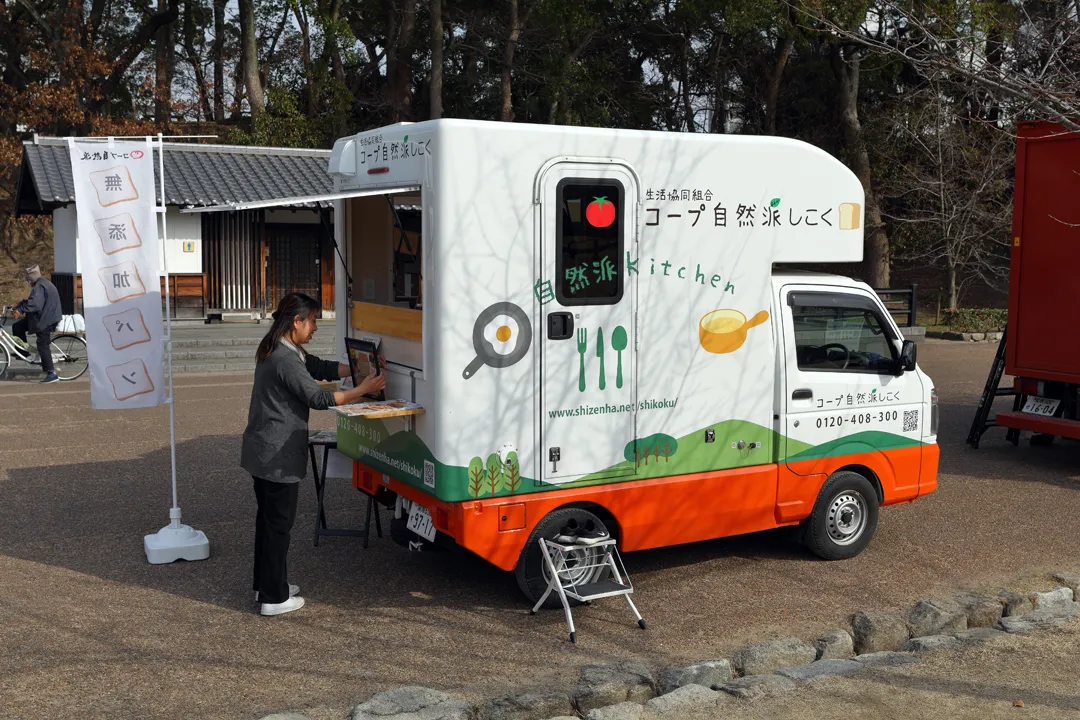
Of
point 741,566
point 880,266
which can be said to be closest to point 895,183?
point 880,266

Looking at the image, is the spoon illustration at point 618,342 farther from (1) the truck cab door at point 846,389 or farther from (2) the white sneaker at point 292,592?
(2) the white sneaker at point 292,592

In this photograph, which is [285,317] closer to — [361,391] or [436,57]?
[361,391]

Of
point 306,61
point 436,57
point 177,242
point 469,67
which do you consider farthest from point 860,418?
point 306,61

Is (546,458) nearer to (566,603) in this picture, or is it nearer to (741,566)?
(566,603)

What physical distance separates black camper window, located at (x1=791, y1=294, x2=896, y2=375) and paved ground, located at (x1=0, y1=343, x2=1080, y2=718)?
135 cm

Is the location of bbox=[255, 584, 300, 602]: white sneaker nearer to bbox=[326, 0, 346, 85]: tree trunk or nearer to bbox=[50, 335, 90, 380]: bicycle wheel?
bbox=[50, 335, 90, 380]: bicycle wheel

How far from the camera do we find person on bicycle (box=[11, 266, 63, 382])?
15234mm

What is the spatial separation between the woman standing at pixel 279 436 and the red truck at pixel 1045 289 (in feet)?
24.8

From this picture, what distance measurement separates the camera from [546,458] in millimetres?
5801

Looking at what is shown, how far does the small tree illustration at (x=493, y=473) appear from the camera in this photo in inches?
222

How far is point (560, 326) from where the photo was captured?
576 centimetres

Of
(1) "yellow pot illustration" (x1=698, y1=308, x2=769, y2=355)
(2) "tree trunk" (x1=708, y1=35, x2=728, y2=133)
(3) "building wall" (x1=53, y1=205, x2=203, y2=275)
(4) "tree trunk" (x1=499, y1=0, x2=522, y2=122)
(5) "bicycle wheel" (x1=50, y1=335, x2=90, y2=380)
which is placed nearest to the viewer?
(1) "yellow pot illustration" (x1=698, y1=308, x2=769, y2=355)

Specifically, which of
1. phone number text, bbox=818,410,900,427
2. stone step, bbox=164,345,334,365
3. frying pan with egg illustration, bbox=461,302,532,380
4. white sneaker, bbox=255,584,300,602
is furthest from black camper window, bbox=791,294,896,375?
stone step, bbox=164,345,334,365

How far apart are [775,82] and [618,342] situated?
23275mm
